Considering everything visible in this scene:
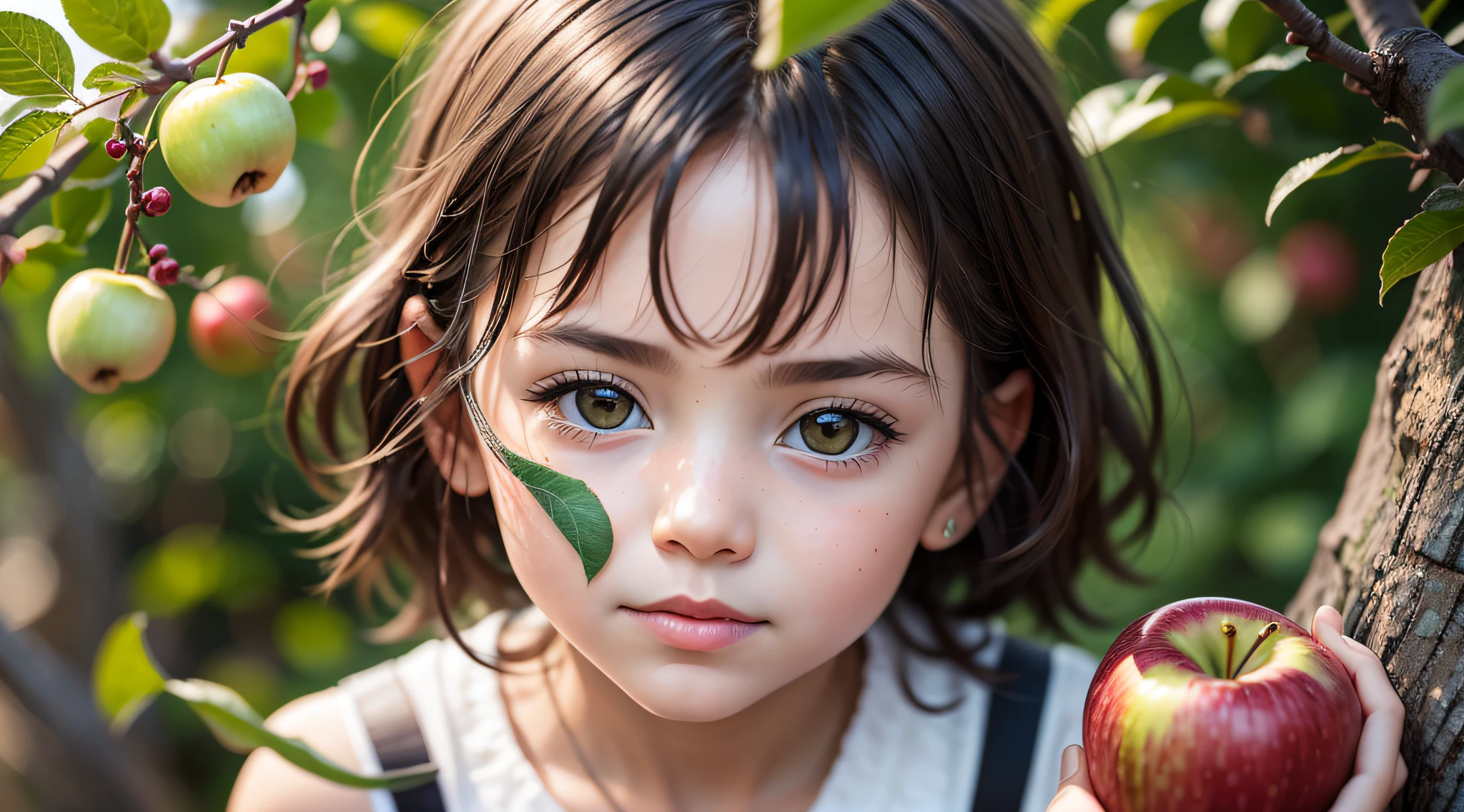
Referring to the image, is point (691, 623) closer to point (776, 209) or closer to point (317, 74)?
point (776, 209)

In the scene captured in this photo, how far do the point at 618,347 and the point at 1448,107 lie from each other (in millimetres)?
493

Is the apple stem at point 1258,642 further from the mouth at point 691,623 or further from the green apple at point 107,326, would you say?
the green apple at point 107,326

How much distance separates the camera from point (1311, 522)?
1345 mm

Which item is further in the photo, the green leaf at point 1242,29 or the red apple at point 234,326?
the red apple at point 234,326

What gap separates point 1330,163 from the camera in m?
0.76

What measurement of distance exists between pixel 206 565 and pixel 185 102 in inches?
45.5

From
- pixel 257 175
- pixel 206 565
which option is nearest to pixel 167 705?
pixel 206 565

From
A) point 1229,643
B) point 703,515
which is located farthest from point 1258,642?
point 703,515

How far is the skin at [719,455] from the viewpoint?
748 millimetres

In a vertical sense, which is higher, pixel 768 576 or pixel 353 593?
pixel 768 576

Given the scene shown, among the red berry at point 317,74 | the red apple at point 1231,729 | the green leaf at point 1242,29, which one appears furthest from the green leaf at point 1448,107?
the red berry at point 317,74

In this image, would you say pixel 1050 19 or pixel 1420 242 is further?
pixel 1050 19

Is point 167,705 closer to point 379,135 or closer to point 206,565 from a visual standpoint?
point 206,565

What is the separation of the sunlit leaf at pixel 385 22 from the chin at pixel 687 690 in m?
0.73
